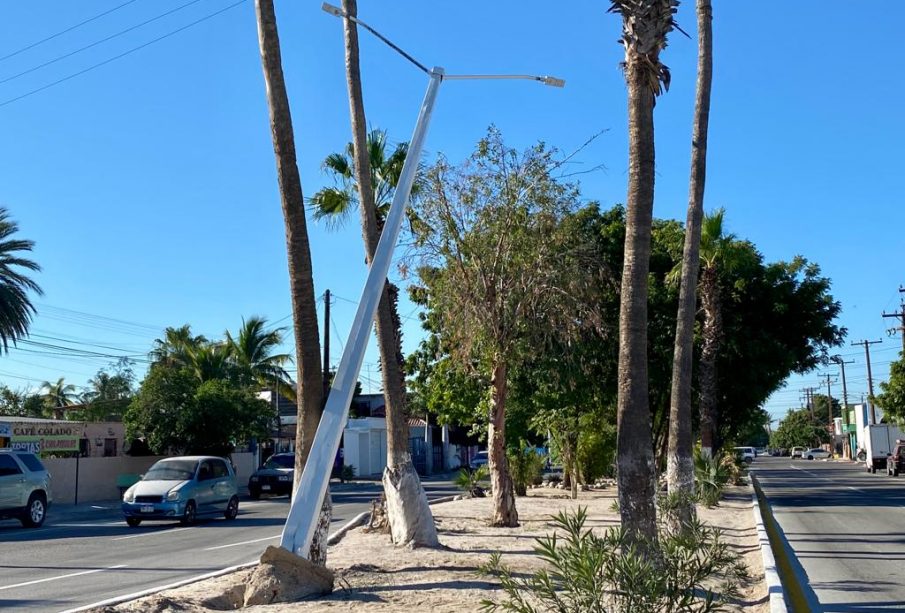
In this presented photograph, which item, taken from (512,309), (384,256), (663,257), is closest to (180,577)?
(384,256)

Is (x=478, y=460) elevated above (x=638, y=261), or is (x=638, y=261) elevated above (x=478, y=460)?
(x=638, y=261)

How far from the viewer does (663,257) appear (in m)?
29.5

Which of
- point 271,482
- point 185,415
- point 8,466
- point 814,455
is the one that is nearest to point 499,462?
point 8,466

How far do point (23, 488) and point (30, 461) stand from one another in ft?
3.57

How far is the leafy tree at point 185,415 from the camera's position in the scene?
34.5m

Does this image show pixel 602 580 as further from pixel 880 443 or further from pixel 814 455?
pixel 814 455

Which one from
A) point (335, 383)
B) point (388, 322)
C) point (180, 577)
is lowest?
point (180, 577)

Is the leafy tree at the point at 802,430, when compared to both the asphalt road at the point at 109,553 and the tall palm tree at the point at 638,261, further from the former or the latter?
the tall palm tree at the point at 638,261

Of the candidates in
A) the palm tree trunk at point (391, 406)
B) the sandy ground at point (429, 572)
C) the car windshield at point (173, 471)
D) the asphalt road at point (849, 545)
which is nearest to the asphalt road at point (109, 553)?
the car windshield at point (173, 471)

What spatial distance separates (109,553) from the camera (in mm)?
16500

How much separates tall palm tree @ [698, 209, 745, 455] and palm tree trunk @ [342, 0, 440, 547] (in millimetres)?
14282

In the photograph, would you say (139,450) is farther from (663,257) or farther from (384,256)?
(384,256)

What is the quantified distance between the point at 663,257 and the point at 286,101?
20.3 metres

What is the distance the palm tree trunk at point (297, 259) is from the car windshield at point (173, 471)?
503 inches
